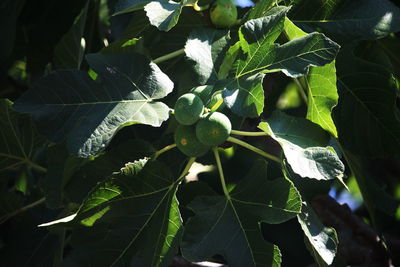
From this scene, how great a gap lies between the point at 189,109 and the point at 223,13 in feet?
1.28

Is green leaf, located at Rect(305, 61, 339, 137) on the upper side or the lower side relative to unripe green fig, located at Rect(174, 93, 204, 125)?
lower

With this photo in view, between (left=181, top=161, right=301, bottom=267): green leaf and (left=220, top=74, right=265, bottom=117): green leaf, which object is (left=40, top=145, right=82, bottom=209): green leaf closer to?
Answer: (left=181, top=161, right=301, bottom=267): green leaf

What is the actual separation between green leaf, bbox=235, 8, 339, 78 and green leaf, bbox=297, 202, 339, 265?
35 cm

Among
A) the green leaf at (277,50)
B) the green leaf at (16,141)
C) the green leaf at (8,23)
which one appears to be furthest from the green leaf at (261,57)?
the green leaf at (8,23)

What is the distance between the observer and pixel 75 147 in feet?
4.83

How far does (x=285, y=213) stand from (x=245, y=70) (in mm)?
334

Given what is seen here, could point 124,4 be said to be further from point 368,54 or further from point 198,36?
point 368,54

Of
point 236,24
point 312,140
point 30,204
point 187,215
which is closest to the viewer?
point 312,140

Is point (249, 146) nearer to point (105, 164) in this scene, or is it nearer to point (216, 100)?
point (216, 100)

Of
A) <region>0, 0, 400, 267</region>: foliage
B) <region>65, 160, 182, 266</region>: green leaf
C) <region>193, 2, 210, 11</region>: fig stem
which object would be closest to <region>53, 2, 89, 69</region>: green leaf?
<region>0, 0, 400, 267</region>: foliage

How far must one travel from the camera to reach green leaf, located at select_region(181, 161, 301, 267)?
149 centimetres

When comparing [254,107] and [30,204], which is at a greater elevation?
[254,107]

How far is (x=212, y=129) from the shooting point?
1.40 meters

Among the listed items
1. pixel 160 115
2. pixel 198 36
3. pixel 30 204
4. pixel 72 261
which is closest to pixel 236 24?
pixel 198 36
